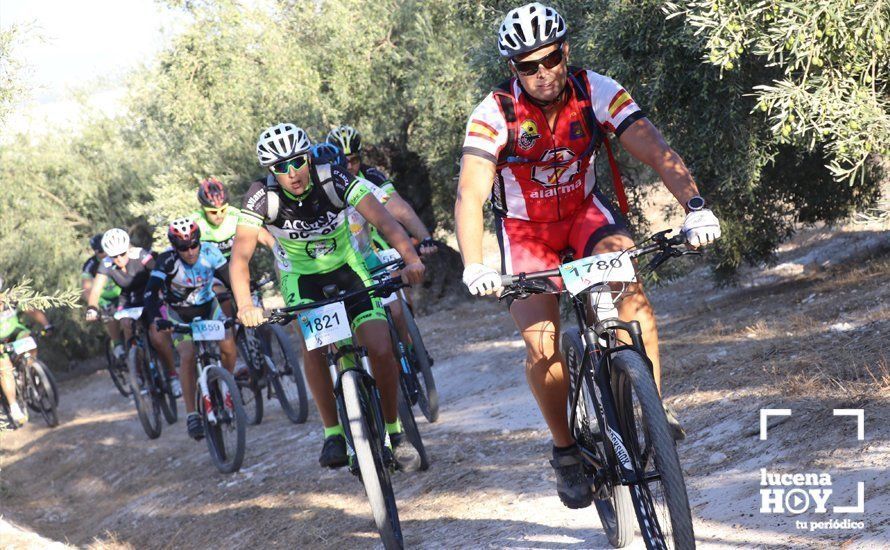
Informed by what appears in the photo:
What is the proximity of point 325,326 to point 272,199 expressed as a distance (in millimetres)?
954

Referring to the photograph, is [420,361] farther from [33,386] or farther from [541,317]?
[33,386]

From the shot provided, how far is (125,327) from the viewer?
13766mm

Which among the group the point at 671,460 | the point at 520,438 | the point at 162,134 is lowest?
the point at 520,438

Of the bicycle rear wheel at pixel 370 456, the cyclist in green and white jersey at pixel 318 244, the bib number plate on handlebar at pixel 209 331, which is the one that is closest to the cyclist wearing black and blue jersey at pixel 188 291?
the bib number plate on handlebar at pixel 209 331

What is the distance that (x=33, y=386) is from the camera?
15.3 m

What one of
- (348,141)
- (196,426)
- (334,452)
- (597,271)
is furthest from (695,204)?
(196,426)

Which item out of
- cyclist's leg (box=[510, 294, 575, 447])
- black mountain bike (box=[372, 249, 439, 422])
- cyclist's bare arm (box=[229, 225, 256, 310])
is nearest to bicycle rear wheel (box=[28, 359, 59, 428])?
black mountain bike (box=[372, 249, 439, 422])

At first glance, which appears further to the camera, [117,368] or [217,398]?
[117,368]

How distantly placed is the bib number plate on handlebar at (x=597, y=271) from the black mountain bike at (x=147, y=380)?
29.3ft

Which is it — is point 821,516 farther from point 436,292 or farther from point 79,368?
point 79,368

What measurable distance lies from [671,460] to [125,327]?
11.1 m

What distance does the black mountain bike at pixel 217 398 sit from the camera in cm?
928

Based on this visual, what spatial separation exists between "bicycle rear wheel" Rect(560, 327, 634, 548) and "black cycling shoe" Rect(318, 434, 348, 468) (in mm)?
1860

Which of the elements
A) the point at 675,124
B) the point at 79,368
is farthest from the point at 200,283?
the point at 79,368
